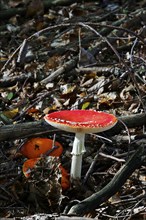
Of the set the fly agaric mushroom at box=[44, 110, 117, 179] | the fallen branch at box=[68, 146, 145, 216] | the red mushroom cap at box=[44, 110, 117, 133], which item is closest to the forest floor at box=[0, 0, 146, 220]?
the fallen branch at box=[68, 146, 145, 216]

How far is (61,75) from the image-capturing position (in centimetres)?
542

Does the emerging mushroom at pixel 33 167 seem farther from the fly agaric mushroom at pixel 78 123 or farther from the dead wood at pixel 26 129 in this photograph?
the dead wood at pixel 26 129

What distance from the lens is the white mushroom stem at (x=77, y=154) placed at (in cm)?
304

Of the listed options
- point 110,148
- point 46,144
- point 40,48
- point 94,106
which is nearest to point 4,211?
point 46,144

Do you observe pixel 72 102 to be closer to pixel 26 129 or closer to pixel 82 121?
pixel 26 129

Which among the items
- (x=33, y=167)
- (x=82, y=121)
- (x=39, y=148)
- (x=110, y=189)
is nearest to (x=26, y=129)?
(x=39, y=148)

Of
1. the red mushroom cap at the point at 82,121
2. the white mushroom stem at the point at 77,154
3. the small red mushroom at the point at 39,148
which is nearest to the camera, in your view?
the red mushroom cap at the point at 82,121

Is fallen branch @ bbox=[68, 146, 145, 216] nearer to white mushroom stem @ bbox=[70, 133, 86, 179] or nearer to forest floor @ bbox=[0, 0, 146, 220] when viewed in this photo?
forest floor @ bbox=[0, 0, 146, 220]

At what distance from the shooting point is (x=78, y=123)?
2.82 m

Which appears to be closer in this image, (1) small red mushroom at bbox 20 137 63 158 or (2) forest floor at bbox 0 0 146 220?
(2) forest floor at bbox 0 0 146 220

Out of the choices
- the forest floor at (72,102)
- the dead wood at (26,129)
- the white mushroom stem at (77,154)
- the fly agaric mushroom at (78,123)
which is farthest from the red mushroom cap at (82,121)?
the dead wood at (26,129)

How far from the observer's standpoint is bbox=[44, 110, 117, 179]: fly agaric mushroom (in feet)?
9.21

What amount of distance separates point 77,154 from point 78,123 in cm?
33

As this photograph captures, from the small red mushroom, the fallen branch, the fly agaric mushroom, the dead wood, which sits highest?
the fly agaric mushroom
